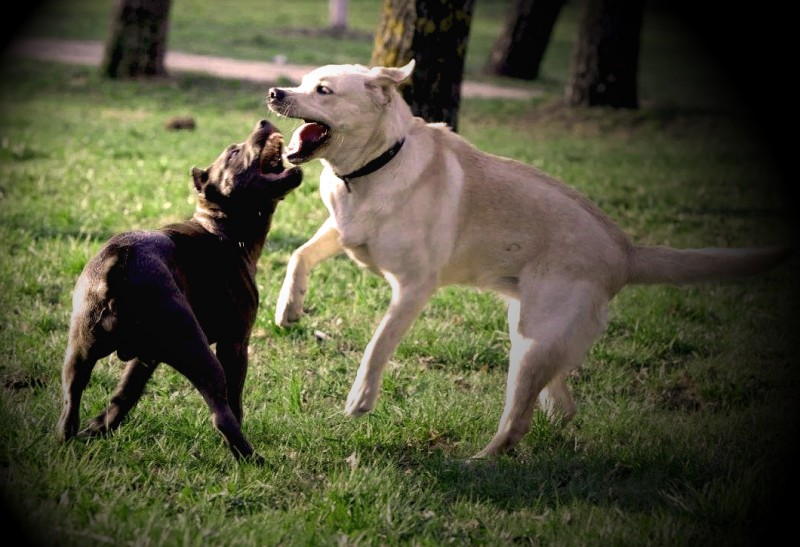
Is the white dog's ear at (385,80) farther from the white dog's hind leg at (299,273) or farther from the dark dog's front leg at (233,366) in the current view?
the dark dog's front leg at (233,366)

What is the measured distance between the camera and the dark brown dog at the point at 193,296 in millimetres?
3564

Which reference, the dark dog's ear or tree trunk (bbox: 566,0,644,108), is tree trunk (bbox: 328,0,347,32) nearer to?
tree trunk (bbox: 566,0,644,108)

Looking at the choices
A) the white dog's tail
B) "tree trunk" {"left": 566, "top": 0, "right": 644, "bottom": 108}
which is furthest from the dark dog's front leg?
"tree trunk" {"left": 566, "top": 0, "right": 644, "bottom": 108}

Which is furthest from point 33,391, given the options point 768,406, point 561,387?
point 768,406

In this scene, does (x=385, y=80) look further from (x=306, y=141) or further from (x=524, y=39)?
(x=524, y=39)

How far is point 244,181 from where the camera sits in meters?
4.25

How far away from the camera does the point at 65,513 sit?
338 centimetres

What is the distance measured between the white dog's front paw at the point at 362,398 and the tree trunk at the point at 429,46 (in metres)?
3.62

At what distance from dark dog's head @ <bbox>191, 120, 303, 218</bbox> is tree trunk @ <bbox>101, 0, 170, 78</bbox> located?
11368 mm

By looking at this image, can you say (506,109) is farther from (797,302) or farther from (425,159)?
(425,159)

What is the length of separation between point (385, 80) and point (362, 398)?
5.03 ft

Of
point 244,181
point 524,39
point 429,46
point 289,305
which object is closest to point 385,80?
point 244,181

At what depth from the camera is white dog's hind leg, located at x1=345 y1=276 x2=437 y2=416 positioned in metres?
4.29

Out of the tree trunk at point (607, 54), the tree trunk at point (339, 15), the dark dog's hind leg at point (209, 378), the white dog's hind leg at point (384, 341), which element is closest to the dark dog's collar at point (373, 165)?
the white dog's hind leg at point (384, 341)
